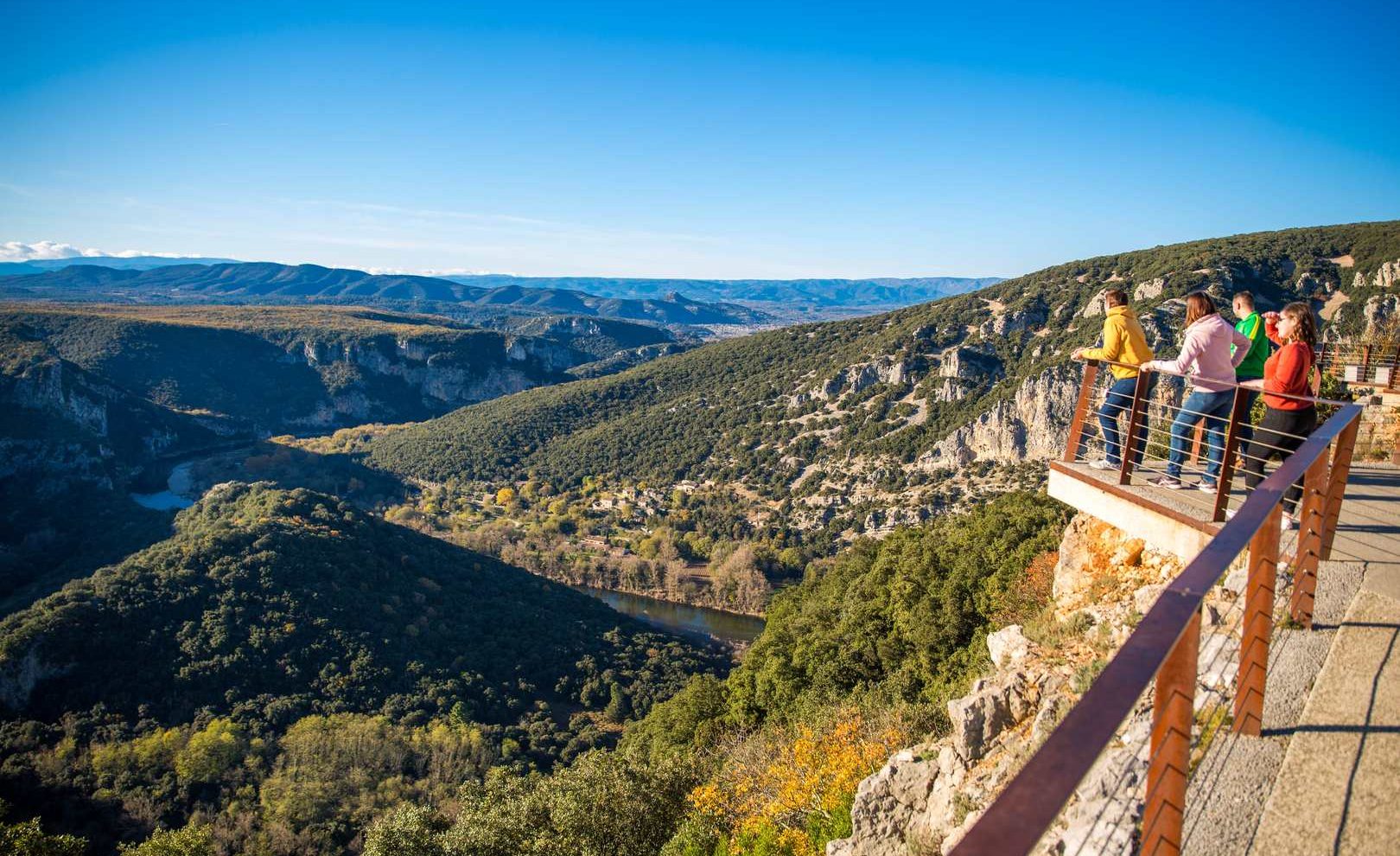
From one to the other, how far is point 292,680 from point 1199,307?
3774 cm

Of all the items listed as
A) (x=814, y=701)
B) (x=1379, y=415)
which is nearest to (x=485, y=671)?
(x=814, y=701)

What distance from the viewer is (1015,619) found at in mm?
11398

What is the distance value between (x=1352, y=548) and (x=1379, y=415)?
997cm

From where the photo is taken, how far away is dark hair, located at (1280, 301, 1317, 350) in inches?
265

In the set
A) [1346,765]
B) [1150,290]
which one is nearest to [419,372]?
[1150,290]

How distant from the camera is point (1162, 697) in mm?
2244

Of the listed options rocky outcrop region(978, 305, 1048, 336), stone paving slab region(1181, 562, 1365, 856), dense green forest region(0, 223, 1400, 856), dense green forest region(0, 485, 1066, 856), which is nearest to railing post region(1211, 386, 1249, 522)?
stone paving slab region(1181, 562, 1365, 856)

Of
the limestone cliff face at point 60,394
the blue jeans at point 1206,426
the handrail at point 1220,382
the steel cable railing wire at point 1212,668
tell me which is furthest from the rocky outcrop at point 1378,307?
the limestone cliff face at point 60,394

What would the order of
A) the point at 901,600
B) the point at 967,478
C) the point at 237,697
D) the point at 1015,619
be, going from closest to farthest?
the point at 1015,619 → the point at 901,600 → the point at 237,697 → the point at 967,478

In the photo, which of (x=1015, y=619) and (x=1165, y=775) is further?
(x=1015, y=619)

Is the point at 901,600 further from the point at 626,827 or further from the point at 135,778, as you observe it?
the point at 135,778

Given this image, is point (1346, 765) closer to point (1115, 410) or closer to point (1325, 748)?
point (1325, 748)

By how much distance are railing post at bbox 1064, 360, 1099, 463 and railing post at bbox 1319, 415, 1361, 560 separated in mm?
2406

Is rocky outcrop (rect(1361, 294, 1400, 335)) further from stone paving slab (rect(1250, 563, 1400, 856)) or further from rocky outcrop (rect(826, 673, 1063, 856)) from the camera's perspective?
stone paving slab (rect(1250, 563, 1400, 856))
